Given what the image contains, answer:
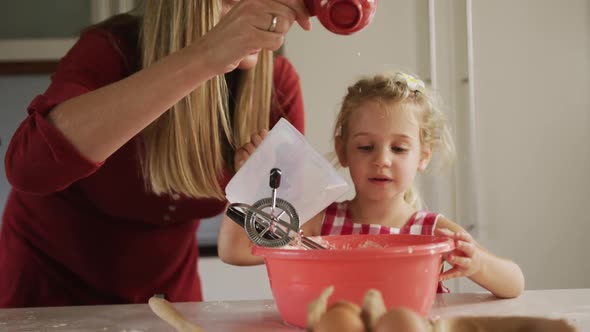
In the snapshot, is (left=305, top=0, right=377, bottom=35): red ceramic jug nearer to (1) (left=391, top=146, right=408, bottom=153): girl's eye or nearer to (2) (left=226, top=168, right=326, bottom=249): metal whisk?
(2) (left=226, top=168, right=326, bottom=249): metal whisk

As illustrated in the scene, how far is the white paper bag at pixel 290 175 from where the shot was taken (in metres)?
0.92

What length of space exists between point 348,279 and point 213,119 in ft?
1.61

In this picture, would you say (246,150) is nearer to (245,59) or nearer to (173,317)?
(245,59)

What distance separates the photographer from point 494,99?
88.1 inches

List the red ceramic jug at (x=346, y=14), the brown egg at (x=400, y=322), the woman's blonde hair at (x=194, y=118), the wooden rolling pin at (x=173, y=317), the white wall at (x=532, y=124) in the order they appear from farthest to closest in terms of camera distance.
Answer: the white wall at (x=532, y=124) < the woman's blonde hair at (x=194, y=118) < the red ceramic jug at (x=346, y=14) < the wooden rolling pin at (x=173, y=317) < the brown egg at (x=400, y=322)

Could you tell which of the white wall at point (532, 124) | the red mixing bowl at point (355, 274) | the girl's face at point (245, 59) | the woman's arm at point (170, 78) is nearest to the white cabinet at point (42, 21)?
the white wall at point (532, 124)

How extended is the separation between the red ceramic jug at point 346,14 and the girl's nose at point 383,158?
0.35 m

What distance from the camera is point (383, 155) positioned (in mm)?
1114

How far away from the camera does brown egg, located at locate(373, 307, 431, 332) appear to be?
1.61 feet

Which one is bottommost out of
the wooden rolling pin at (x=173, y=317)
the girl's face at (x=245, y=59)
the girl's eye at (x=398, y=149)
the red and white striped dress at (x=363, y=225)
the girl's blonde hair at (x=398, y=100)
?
the red and white striped dress at (x=363, y=225)

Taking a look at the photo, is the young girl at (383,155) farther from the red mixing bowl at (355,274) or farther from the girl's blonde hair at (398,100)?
the red mixing bowl at (355,274)

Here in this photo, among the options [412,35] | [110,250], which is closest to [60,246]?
[110,250]

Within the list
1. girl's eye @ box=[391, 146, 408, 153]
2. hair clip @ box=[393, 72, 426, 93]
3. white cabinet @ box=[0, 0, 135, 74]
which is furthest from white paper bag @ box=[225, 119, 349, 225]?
white cabinet @ box=[0, 0, 135, 74]

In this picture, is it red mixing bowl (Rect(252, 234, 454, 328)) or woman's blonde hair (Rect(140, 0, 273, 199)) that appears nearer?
red mixing bowl (Rect(252, 234, 454, 328))
